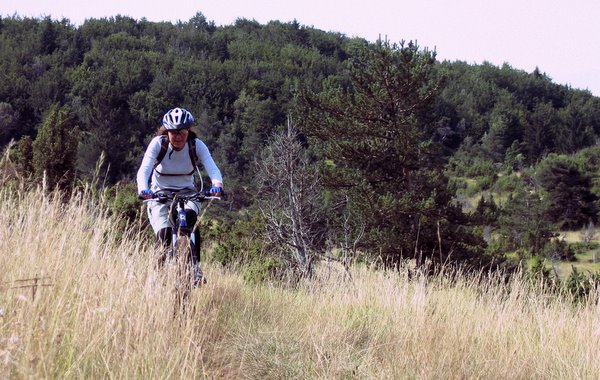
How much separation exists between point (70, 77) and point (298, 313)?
3687 inches

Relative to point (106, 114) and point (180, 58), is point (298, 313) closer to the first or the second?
point (106, 114)

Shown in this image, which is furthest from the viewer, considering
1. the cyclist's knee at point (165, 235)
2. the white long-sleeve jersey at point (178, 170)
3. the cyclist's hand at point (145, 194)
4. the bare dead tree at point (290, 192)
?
the bare dead tree at point (290, 192)

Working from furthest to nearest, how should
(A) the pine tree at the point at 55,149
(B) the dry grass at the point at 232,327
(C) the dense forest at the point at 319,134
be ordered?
(A) the pine tree at the point at 55,149 → (C) the dense forest at the point at 319,134 → (B) the dry grass at the point at 232,327

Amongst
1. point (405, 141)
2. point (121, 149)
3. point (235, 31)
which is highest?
point (235, 31)

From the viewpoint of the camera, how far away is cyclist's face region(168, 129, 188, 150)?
4.89 meters

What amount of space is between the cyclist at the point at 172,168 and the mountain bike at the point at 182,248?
0.06m

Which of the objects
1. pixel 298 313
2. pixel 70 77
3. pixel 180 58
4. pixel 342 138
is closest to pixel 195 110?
pixel 70 77

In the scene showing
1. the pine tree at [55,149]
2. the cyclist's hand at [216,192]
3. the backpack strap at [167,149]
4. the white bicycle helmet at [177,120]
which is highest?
the white bicycle helmet at [177,120]

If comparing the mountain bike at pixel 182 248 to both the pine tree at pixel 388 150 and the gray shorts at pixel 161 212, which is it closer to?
the gray shorts at pixel 161 212

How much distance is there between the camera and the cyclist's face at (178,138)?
16.0 ft

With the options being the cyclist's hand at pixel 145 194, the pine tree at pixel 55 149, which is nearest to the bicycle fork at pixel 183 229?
the cyclist's hand at pixel 145 194

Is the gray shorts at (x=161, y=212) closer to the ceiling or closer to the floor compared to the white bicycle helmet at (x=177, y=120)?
closer to the floor

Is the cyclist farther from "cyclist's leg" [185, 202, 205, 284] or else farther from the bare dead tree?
the bare dead tree

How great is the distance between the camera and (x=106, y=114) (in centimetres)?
6612
